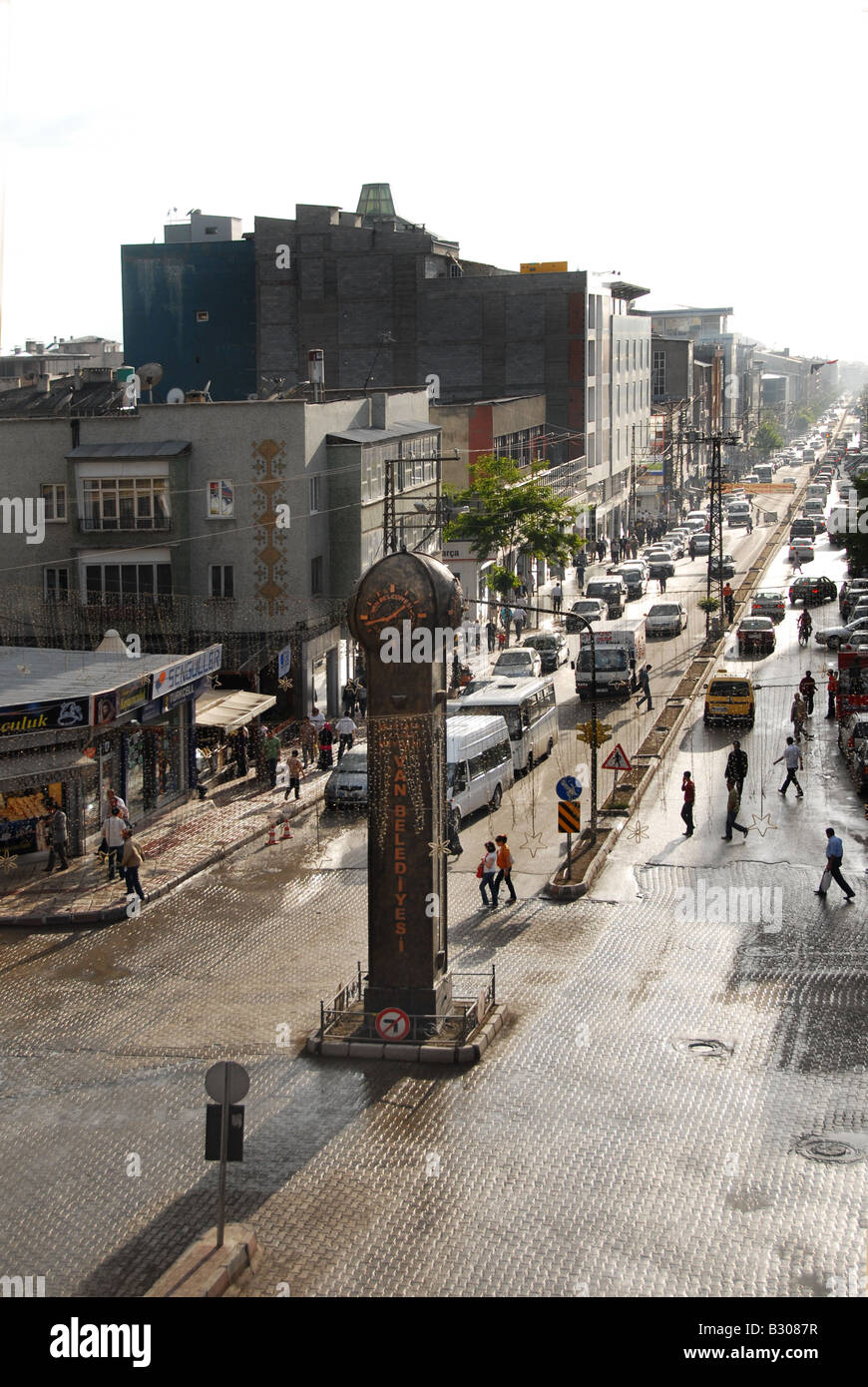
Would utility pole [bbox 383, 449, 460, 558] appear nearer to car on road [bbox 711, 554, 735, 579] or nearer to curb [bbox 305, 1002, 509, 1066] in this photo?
curb [bbox 305, 1002, 509, 1066]

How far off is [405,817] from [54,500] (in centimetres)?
2412

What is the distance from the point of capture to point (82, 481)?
40594mm

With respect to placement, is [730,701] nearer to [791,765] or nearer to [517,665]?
[517,665]

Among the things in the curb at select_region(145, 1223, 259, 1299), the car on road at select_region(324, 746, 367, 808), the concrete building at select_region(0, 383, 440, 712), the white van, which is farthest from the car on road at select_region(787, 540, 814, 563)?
the curb at select_region(145, 1223, 259, 1299)

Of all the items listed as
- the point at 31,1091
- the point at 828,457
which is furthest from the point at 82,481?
the point at 828,457

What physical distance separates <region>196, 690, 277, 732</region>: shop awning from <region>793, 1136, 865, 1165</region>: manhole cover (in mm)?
20071

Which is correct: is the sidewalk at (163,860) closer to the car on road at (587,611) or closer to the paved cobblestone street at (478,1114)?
the paved cobblestone street at (478,1114)

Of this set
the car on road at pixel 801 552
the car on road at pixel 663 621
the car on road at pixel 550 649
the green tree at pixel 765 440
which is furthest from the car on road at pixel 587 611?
the green tree at pixel 765 440

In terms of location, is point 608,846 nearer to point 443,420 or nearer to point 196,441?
point 196,441

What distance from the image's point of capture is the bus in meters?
35.8

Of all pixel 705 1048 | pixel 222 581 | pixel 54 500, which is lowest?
pixel 705 1048

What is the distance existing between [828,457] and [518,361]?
104882mm

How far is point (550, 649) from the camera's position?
169 ft

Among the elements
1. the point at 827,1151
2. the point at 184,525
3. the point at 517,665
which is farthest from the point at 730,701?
the point at 827,1151
